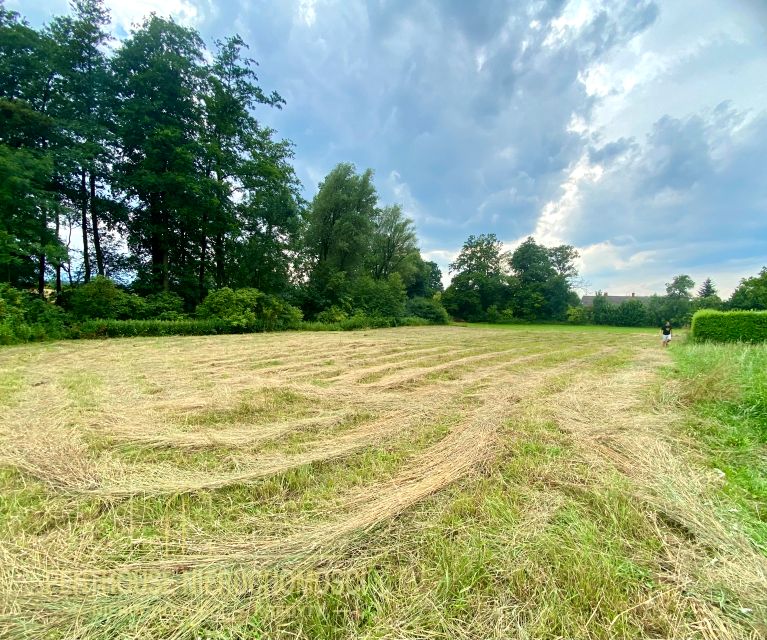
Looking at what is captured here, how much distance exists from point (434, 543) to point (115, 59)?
856 inches

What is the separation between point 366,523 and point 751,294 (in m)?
47.7

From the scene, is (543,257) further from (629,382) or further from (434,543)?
(434,543)

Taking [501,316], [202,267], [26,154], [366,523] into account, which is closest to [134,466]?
[366,523]

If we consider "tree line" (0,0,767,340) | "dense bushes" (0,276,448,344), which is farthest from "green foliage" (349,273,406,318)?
"dense bushes" (0,276,448,344)

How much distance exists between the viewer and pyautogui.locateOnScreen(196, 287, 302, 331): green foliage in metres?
13.5

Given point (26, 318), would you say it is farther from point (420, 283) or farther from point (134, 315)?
point (420, 283)

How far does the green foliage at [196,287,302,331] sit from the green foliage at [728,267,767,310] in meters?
44.1

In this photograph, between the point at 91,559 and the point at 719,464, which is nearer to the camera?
the point at 91,559

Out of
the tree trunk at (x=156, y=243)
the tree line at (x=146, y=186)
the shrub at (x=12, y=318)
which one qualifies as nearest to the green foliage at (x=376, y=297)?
the tree line at (x=146, y=186)

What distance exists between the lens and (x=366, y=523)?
1671 mm

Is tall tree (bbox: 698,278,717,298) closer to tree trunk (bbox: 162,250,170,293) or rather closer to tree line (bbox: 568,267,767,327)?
tree line (bbox: 568,267,767,327)

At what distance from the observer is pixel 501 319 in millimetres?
38562

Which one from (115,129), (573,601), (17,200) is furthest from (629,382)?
(115,129)

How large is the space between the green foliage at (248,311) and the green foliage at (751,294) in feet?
145
